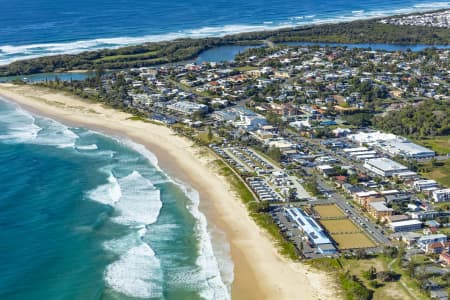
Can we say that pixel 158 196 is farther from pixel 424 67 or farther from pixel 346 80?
pixel 424 67

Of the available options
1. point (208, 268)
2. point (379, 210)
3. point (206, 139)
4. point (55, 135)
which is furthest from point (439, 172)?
point (55, 135)

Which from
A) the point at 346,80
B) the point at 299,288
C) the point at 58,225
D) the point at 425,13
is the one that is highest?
the point at 425,13

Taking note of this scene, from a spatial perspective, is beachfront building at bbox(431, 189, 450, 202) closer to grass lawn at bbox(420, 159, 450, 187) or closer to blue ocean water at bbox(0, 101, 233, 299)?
grass lawn at bbox(420, 159, 450, 187)

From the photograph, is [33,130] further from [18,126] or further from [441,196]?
[441,196]

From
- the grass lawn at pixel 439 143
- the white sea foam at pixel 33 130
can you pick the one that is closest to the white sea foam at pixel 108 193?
the white sea foam at pixel 33 130

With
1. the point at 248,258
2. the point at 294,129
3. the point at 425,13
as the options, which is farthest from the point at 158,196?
the point at 425,13

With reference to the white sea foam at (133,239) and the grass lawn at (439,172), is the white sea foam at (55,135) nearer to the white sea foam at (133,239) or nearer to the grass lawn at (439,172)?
the white sea foam at (133,239)
